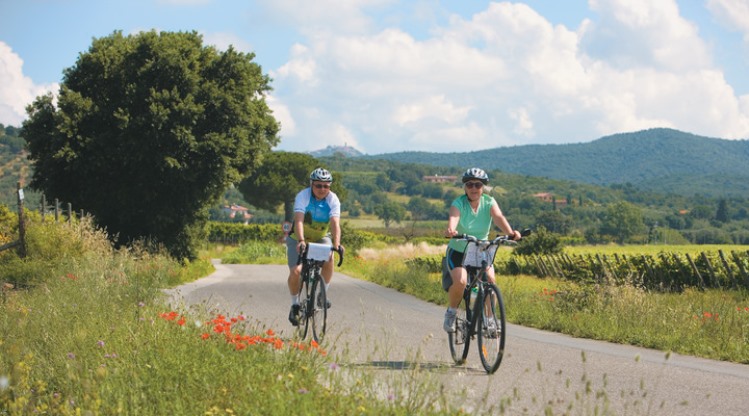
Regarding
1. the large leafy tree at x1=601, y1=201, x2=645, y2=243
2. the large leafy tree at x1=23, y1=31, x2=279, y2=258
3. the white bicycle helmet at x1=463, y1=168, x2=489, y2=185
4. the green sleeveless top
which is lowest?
the large leafy tree at x1=601, y1=201, x2=645, y2=243

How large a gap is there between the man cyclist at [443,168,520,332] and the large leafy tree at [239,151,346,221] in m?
92.8

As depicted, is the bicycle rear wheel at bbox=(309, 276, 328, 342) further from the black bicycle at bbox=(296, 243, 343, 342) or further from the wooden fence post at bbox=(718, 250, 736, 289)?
the wooden fence post at bbox=(718, 250, 736, 289)

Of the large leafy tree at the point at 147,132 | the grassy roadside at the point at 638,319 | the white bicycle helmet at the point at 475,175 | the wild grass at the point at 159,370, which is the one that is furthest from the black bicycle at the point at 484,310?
the large leafy tree at the point at 147,132

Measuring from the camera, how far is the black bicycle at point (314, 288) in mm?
9961

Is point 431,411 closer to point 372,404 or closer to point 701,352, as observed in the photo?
point 372,404

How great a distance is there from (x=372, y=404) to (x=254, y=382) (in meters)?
0.93

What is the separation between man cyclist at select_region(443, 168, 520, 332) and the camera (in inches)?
332

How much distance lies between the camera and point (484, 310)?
26.8ft

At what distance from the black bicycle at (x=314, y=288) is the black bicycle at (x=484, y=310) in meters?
2.01

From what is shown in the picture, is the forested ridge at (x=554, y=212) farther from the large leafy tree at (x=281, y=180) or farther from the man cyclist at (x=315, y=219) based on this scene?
the man cyclist at (x=315, y=219)

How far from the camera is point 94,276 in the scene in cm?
1284

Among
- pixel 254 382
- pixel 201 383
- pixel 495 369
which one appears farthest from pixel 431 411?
pixel 495 369

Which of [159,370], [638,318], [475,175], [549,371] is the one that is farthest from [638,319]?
[159,370]

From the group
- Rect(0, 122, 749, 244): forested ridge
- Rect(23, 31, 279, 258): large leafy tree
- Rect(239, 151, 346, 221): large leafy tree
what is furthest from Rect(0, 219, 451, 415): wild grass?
Rect(239, 151, 346, 221): large leafy tree
